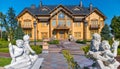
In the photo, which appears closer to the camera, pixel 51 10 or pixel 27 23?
pixel 51 10

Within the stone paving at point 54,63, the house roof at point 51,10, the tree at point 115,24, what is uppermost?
the house roof at point 51,10

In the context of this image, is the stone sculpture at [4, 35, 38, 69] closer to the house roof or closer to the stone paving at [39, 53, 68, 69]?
the stone paving at [39, 53, 68, 69]

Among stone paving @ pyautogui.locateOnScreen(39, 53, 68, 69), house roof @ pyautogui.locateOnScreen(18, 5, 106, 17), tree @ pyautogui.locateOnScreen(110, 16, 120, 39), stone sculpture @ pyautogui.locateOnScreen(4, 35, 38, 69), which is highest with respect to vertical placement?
house roof @ pyautogui.locateOnScreen(18, 5, 106, 17)

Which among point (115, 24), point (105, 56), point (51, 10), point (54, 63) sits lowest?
point (54, 63)

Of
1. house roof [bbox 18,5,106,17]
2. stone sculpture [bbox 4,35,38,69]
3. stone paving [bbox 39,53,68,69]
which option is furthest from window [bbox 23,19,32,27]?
stone sculpture [bbox 4,35,38,69]

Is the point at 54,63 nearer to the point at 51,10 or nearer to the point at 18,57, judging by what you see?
the point at 18,57

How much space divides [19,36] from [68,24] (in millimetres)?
12658

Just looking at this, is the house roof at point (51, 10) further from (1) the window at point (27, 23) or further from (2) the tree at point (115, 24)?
(2) the tree at point (115, 24)

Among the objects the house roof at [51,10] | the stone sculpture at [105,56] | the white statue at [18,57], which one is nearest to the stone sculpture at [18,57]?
the white statue at [18,57]

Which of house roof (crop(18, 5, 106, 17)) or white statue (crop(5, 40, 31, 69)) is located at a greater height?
house roof (crop(18, 5, 106, 17))

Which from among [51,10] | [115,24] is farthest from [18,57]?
[115,24]

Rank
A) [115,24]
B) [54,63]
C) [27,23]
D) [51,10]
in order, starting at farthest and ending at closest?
[115,24]
[27,23]
[51,10]
[54,63]

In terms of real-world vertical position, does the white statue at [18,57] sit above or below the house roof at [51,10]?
below

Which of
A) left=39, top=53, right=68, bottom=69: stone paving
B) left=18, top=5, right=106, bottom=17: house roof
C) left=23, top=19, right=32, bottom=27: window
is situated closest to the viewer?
left=39, top=53, right=68, bottom=69: stone paving
